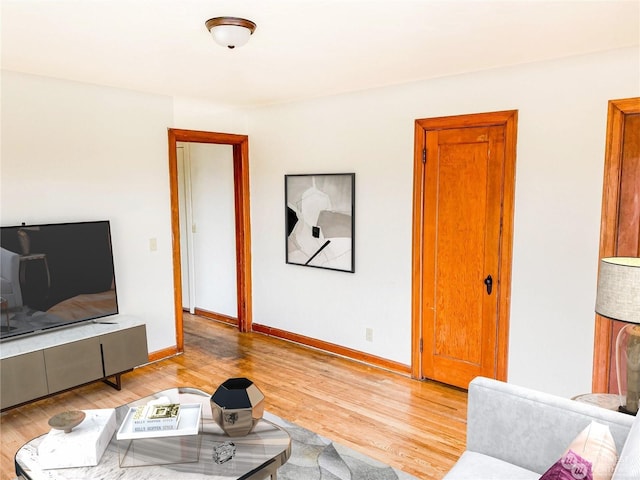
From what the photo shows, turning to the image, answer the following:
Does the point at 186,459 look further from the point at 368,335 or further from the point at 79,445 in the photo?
the point at 368,335

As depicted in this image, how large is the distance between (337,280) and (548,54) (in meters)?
2.40

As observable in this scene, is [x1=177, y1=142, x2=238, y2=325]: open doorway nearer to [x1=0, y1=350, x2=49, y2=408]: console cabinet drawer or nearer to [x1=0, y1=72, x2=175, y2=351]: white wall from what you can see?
[x1=0, y1=72, x2=175, y2=351]: white wall

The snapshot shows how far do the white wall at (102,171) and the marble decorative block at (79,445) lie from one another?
177 cm

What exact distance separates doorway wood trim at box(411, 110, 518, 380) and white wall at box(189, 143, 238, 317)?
225 cm

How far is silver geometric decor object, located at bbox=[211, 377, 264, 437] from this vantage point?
2326mm

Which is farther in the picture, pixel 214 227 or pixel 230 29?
pixel 214 227

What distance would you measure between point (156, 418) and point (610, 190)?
281 centimetres

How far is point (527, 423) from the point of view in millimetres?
1910

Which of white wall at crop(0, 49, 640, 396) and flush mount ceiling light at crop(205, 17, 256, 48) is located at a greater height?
flush mount ceiling light at crop(205, 17, 256, 48)

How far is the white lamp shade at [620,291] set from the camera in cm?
197

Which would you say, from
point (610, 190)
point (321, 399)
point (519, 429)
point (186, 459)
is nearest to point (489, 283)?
point (610, 190)

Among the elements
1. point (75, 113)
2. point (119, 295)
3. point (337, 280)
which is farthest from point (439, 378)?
point (75, 113)

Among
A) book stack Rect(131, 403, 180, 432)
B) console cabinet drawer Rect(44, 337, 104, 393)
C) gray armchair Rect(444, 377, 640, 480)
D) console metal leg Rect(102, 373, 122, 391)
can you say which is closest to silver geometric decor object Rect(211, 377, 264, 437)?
book stack Rect(131, 403, 180, 432)

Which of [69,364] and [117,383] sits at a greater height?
[69,364]
